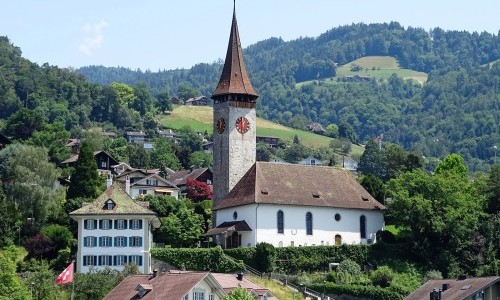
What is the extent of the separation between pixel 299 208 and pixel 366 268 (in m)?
7.11

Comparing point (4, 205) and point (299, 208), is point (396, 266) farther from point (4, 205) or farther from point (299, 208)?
point (4, 205)

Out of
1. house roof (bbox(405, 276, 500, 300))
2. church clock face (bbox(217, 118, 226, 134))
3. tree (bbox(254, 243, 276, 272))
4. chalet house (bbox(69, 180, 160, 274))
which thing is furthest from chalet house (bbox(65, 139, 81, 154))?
house roof (bbox(405, 276, 500, 300))

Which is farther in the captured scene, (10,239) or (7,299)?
(10,239)

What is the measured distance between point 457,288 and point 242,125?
31337 mm

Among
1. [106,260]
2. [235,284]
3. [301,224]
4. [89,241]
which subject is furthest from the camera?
[301,224]

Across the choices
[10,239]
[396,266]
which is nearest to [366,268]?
[396,266]

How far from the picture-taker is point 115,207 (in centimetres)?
9275

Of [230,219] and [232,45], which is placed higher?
[232,45]

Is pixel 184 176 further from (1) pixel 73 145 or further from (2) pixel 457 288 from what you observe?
(2) pixel 457 288

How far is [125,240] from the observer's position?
302ft

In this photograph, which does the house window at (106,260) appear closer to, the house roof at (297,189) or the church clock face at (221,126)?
the house roof at (297,189)

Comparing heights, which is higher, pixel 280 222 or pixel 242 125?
pixel 242 125

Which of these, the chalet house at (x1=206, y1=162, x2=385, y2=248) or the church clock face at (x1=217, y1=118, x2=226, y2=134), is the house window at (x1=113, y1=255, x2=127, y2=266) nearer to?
the chalet house at (x1=206, y1=162, x2=385, y2=248)

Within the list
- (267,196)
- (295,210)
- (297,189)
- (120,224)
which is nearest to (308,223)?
(295,210)
